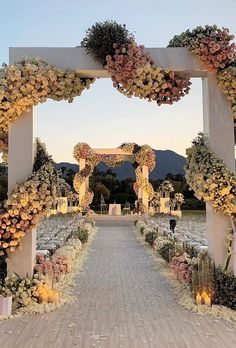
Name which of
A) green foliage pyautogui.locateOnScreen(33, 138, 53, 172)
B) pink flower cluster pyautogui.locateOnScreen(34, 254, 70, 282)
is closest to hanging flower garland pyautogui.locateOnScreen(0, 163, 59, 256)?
green foliage pyautogui.locateOnScreen(33, 138, 53, 172)

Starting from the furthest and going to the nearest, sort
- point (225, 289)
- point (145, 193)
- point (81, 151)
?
point (145, 193) < point (81, 151) < point (225, 289)

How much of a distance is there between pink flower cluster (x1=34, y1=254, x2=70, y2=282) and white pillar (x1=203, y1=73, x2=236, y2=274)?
2122 millimetres

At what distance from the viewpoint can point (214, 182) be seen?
Answer: 5645mm

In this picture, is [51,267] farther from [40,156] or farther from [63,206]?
[63,206]

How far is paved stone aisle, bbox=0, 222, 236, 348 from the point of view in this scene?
450 centimetres

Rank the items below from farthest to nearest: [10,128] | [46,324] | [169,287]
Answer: [169,287], [10,128], [46,324]

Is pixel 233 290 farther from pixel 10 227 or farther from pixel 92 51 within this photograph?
pixel 92 51

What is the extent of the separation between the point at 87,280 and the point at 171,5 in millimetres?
4881

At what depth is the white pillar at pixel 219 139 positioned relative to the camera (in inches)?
238

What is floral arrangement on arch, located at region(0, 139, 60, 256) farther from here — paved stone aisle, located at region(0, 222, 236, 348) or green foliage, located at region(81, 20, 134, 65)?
green foliage, located at region(81, 20, 134, 65)

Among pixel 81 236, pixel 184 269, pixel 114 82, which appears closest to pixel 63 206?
pixel 81 236

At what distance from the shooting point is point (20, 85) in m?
5.74

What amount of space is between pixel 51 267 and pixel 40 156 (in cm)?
148

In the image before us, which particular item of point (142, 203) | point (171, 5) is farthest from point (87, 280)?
point (142, 203)
